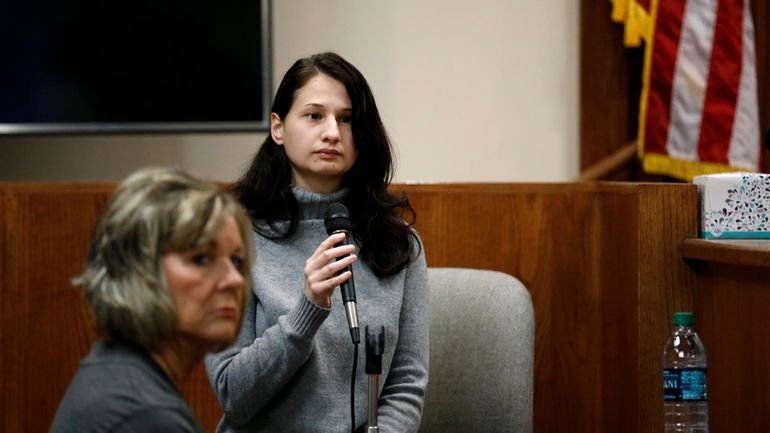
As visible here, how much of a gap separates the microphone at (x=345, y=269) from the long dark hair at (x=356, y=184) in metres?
0.24

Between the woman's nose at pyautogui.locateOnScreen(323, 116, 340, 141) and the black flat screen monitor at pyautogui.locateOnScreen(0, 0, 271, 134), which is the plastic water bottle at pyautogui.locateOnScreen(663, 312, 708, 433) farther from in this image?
the black flat screen monitor at pyautogui.locateOnScreen(0, 0, 271, 134)

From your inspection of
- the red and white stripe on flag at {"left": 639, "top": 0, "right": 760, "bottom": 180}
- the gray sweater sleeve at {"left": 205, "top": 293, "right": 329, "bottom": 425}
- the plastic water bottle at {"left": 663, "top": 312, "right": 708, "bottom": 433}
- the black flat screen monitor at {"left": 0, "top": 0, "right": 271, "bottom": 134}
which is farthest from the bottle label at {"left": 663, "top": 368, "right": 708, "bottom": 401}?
the red and white stripe on flag at {"left": 639, "top": 0, "right": 760, "bottom": 180}

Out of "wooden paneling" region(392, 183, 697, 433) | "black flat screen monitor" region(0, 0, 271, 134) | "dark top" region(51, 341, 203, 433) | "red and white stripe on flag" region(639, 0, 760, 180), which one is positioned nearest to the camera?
"dark top" region(51, 341, 203, 433)

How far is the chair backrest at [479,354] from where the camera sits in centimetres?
249

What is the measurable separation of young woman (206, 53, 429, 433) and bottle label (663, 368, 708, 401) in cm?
50

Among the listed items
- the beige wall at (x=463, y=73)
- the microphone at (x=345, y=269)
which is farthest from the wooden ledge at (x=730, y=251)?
the beige wall at (x=463, y=73)

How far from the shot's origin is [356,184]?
7.70 feet

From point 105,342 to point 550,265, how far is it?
1.94m

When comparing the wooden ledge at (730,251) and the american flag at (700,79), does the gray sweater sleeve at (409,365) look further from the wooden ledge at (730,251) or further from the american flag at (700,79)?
the american flag at (700,79)

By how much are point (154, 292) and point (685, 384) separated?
1.35m

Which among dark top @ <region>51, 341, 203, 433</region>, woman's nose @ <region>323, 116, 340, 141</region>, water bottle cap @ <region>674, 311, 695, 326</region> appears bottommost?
water bottle cap @ <region>674, 311, 695, 326</region>

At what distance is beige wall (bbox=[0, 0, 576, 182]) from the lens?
13.3 feet

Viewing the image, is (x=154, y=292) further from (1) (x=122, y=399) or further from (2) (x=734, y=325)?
(2) (x=734, y=325)

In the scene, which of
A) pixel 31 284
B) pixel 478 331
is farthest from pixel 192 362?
pixel 31 284
